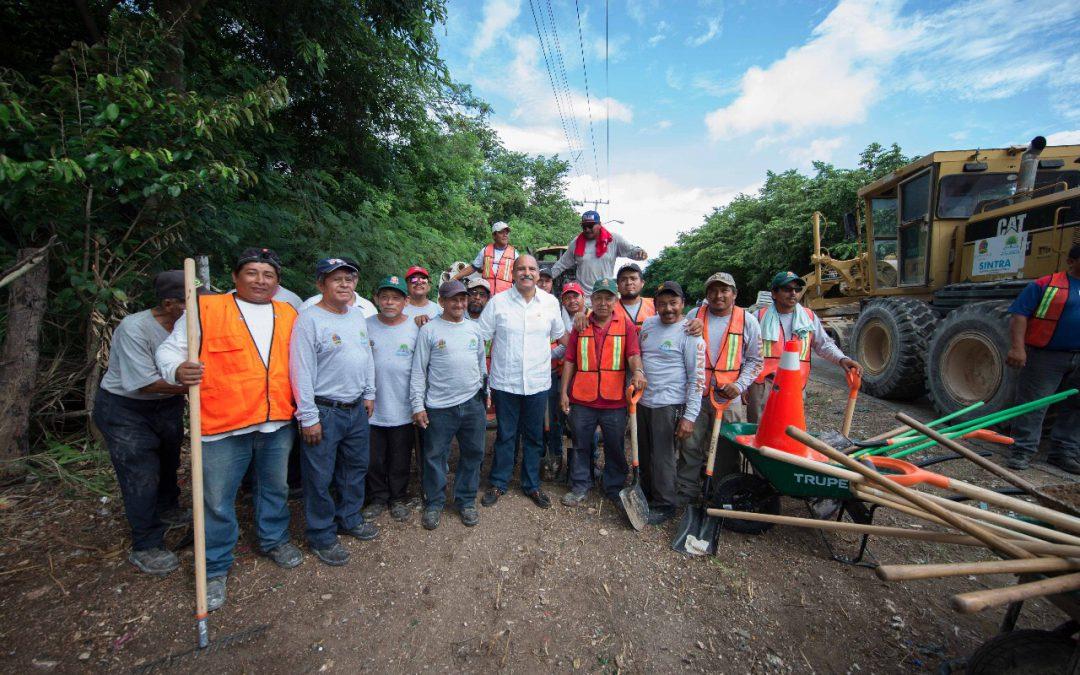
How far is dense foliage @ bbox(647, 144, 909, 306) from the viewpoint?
602 inches

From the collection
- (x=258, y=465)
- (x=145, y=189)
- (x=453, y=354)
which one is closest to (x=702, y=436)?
(x=453, y=354)

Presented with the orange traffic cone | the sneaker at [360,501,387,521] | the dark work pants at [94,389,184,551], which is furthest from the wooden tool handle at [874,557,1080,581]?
the dark work pants at [94,389,184,551]

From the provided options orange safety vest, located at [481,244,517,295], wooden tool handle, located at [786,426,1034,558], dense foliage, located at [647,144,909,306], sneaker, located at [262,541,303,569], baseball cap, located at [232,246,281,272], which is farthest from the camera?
dense foliage, located at [647,144,909,306]

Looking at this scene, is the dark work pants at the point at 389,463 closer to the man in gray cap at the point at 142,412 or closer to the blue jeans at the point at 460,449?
the blue jeans at the point at 460,449

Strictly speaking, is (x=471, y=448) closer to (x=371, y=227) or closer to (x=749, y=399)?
(x=749, y=399)

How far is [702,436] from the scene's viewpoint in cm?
359

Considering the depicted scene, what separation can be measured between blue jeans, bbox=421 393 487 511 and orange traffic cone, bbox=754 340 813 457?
213cm

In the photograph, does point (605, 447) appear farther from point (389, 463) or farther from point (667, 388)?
point (389, 463)

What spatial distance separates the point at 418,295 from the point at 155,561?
262cm

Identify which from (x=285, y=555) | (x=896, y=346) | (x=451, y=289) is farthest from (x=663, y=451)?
(x=896, y=346)

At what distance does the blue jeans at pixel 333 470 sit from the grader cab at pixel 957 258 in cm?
631

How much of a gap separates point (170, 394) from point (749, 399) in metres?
4.62

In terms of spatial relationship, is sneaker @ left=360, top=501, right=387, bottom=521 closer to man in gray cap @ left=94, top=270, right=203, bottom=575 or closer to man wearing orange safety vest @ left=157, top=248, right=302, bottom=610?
man wearing orange safety vest @ left=157, top=248, right=302, bottom=610

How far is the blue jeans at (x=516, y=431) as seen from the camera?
374 centimetres
